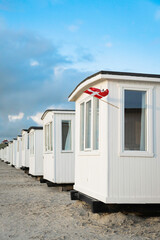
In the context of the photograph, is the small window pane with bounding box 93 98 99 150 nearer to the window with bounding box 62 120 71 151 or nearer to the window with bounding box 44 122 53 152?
the window with bounding box 62 120 71 151

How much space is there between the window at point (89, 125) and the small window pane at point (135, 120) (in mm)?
815

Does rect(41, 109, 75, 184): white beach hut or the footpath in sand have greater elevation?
rect(41, 109, 75, 184): white beach hut

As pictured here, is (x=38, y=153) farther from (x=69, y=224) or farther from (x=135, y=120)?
(x=135, y=120)

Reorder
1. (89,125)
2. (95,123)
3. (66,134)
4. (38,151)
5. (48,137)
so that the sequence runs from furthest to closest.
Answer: (38,151)
(48,137)
(66,134)
(89,125)
(95,123)

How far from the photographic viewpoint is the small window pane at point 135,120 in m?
7.38

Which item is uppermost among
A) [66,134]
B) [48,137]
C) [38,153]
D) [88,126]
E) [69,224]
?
[88,126]

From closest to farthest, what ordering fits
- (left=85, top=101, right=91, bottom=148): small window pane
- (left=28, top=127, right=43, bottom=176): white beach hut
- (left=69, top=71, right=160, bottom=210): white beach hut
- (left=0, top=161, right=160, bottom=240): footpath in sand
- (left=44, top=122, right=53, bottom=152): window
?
(left=0, top=161, right=160, bottom=240): footpath in sand → (left=69, top=71, right=160, bottom=210): white beach hut → (left=85, top=101, right=91, bottom=148): small window pane → (left=44, top=122, right=53, bottom=152): window → (left=28, top=127, right=43, bottom=176): white beach hut

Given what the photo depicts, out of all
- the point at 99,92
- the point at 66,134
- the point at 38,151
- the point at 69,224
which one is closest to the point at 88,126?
the point at 99,92

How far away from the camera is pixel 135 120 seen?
746cm

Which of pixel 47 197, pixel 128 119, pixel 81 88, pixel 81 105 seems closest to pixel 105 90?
pixel 128 119

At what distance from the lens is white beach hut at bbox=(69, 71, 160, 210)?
7.23 meters

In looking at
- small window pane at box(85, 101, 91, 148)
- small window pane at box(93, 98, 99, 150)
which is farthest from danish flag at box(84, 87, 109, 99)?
small window pane at box(85, 101, 91, 148)

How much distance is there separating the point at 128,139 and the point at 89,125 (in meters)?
1.45

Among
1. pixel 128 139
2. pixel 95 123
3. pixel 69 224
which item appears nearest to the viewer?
pixel 69 224
